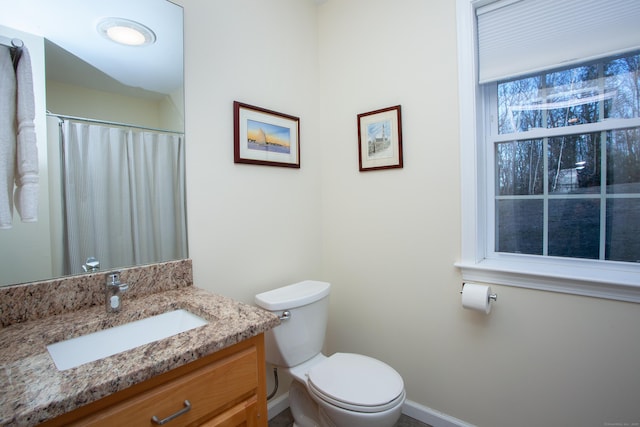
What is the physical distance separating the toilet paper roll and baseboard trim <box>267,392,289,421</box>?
1.22 meters

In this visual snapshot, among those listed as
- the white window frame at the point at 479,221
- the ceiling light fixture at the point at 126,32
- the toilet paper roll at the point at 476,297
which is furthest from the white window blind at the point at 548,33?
the ceiling light fixture at the point at 126,32

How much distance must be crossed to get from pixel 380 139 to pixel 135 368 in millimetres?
1596

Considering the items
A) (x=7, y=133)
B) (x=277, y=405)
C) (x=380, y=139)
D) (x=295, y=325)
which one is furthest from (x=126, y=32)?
(x=277, y=405)

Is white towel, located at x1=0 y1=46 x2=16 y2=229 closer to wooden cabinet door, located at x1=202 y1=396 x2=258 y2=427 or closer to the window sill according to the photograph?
wooden cabinet door, located at x1=202 y1=396 x2=258 y2=427

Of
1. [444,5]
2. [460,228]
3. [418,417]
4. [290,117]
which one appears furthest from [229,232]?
[444,5]

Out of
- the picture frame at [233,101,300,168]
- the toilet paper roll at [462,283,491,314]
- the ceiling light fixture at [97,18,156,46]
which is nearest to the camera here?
the ceiling light fixture at [97,18,156,46]

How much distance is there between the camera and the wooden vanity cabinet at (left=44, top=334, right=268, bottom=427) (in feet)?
2.23

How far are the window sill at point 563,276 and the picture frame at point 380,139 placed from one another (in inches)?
28.1

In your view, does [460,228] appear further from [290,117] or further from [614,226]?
[290,117]

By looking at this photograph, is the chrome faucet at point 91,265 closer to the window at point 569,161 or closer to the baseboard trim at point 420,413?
the baseboard trim at point 420,413

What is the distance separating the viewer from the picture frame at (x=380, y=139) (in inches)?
67.8

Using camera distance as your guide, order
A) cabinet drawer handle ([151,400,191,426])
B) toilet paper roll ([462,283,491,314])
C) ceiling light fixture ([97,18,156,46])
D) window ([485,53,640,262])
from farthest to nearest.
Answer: toilet paper roll ([462,283,491,314]), window ([485,53,640,262]), ceiling light fixture ([97,18,156,46]), cabinet drawer handle ([151,400,191,426])

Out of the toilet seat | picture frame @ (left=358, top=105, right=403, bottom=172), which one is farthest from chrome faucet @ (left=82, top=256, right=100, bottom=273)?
picture frame @ (left=358, top=105, right=403, bottom=172)

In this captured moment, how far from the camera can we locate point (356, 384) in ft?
4.27
